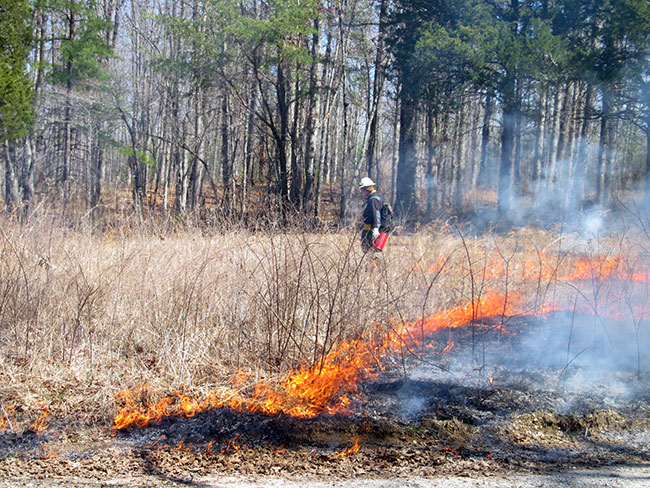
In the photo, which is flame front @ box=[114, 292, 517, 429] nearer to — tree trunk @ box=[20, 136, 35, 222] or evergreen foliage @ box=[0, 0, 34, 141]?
evergreen foliage @ box=[0, 0, 34, 141]

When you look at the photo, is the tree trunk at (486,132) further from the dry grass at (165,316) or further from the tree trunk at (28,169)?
the tree trunk at (28,169)

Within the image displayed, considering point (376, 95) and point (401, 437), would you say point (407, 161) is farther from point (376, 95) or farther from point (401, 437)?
point (401, 437)

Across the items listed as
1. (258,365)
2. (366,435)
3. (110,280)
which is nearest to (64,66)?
(110,280)

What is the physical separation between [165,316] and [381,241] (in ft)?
→ 10.3

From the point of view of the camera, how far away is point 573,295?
6.07 metres

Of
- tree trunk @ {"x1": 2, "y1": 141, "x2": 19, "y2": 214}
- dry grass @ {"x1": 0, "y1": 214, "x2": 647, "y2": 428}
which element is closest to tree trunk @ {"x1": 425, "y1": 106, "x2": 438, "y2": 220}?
tree trunk @ {"x1": 2, "y1": 141, "x2": 19, "y2": 214}

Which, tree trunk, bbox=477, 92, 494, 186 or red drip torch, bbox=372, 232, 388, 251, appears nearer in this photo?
red drip torch, bbox=372, 232, 388, 251

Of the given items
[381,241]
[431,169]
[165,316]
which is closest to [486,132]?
[431,169]

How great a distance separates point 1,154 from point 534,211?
59.8 ft

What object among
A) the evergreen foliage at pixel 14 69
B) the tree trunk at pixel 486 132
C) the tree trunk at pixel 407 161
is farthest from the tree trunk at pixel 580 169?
the evergreen foliage at pixel 14 69

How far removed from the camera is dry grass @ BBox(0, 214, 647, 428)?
405 centimetres

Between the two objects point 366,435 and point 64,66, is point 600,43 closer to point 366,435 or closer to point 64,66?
point 366,435

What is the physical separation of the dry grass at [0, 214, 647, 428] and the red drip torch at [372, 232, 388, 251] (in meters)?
1.07

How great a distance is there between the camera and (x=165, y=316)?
4.80m
